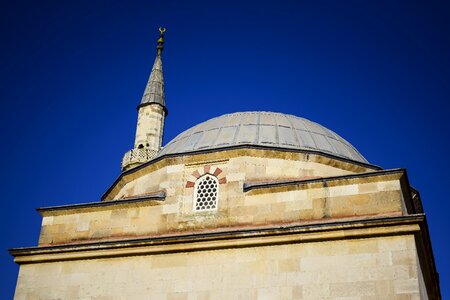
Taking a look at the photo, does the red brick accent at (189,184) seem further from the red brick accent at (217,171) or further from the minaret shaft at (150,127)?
the minaret shaft at (150,127)

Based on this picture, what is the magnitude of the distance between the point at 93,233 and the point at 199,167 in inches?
102

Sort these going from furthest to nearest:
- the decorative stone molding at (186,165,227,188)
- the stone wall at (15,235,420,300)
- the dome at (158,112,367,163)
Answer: the dome at (158,112,367,163) < the decorative stone molding at (186,165,227,188) < the stone wall at (15,235,420,300)

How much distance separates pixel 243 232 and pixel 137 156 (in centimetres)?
1181

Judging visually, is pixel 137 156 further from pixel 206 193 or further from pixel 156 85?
pixel 206 193

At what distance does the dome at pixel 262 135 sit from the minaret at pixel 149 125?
22.7 feet

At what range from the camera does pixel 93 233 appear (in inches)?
488

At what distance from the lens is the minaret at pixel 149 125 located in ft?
72.2

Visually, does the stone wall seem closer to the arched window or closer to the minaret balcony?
the arched window

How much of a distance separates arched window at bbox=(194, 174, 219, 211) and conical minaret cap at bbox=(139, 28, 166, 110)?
1168 cm

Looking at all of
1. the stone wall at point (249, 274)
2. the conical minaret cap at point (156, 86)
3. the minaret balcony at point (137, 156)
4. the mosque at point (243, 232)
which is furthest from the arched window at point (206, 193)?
the conical minaret cap at point (156, 86)

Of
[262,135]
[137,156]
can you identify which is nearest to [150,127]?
[137,156]

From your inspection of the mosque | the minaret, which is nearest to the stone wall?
the mosque

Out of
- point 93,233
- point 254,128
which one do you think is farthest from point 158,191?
point 254,128

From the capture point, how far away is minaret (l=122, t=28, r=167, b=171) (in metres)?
22.0
